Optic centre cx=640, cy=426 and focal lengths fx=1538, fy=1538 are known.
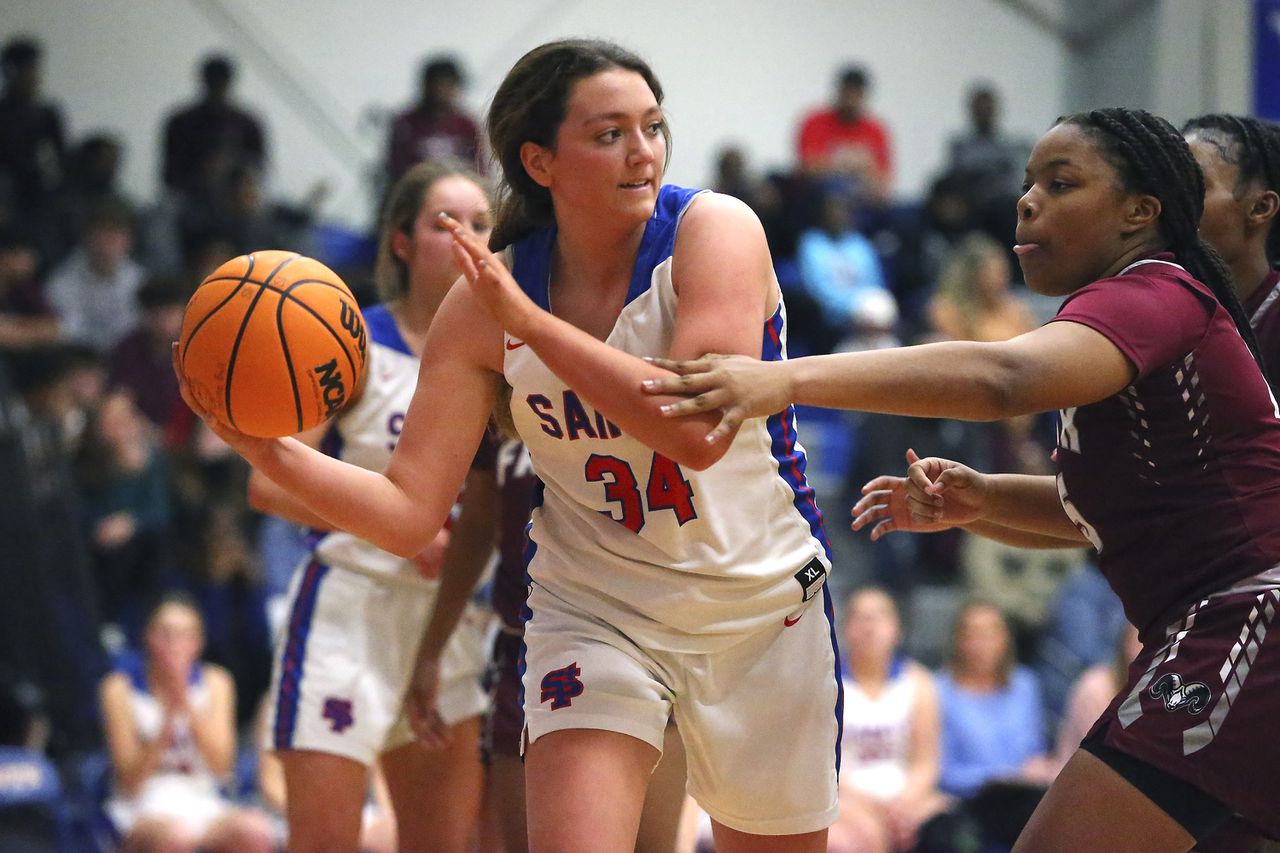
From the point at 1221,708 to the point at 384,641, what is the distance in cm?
242

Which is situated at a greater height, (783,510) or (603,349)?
(603,349)

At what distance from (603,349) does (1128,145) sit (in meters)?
1.13

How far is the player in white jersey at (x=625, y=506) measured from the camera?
3068 millimetres

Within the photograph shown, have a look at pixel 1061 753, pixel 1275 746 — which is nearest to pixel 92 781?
pixel 1061 753

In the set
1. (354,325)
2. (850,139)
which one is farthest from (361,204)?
(354,325)

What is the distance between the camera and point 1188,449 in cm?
294

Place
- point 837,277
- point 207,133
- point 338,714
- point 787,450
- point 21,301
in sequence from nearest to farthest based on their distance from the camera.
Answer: point 787,450, point 338,714, point 21,301, point 207,133, point 837,277

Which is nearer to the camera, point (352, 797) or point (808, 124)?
point (352, 797)

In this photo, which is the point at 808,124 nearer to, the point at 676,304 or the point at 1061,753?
the point at 1061,753

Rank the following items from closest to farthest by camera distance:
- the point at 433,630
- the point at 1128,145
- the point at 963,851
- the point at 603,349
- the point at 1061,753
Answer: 1. the point at 603,349
2. the point at 1128,145
3. the point at 433,630
4. the point at 963,851
5. the point at 1061,753

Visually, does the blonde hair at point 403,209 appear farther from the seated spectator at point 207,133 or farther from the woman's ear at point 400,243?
the seated spectator at point 207,133

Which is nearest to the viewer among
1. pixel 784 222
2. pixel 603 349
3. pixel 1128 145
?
pixel 603 349

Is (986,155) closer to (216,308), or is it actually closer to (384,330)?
(384,330)

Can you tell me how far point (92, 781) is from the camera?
7023 millimetres
